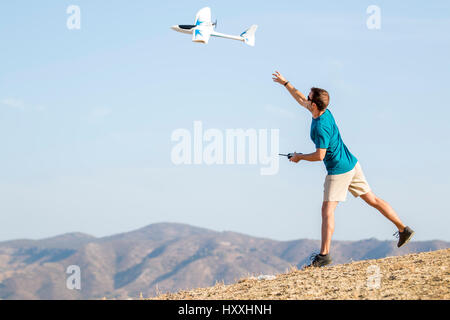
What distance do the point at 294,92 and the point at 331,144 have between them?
4.06 feet

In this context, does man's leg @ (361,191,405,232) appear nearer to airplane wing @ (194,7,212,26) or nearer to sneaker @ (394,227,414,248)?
sneaker @ (394,227,414,248)

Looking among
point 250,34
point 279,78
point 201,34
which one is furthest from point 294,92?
point 250,34

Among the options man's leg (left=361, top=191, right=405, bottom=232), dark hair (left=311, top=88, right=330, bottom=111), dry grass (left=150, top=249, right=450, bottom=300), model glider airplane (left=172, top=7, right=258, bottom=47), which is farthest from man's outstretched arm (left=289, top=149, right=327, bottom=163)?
model glider airplane (left=172, top=7, right=258, bottom=47)

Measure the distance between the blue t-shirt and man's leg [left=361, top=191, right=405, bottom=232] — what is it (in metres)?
0.71

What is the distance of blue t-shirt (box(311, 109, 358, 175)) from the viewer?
10.4m

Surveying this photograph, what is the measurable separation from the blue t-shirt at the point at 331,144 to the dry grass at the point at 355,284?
173cm

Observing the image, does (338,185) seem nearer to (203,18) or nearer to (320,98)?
(320,98)

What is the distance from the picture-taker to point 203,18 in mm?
31234

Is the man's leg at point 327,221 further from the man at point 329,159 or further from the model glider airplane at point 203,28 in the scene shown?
the model glider airplane at point 203,28

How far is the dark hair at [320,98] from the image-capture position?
34.5 ft

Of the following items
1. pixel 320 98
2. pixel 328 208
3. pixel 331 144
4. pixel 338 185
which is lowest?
pixel 328 208
